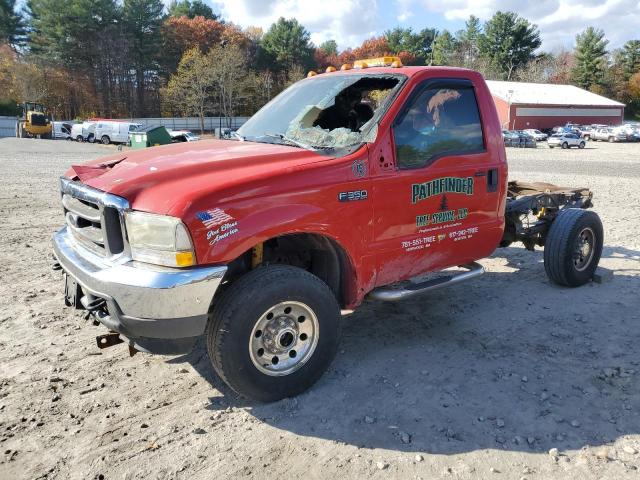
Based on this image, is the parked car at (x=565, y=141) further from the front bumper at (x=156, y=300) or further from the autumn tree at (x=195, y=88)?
the front bumper at (x=156, y=300)

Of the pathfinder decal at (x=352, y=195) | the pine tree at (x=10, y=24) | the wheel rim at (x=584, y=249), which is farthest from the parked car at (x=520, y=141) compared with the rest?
the pine tree at (x=10, y=24)

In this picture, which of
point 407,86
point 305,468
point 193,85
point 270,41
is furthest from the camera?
point 270,41

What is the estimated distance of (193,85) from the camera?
54.1 m

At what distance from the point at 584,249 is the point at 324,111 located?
3494 millimetres

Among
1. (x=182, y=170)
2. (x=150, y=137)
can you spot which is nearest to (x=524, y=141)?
(x=150, y=137)

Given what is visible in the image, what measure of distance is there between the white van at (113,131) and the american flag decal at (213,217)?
37.6 metres

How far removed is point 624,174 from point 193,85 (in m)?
45.1

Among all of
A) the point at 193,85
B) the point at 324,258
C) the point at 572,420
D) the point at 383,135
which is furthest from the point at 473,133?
the point at 193,85

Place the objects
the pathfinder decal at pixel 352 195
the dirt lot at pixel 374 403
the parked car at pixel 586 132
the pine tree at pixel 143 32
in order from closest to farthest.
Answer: the dirt lot at pixel 374 403, the pathfinder decal at pixel 352 195, the parked car at pixel 586 132, the pine tree at pixel 143 32

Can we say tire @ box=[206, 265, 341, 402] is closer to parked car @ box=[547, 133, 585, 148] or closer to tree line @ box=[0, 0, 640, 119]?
parked car @ box=[547, 133, 585, 148]

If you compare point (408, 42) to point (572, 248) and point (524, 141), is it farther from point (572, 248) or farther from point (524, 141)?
point (572, 248)

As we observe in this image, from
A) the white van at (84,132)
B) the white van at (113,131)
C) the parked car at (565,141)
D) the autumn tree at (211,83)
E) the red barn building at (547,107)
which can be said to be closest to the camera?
the white van at (113,131)

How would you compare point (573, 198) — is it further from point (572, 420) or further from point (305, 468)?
point (305, 468)

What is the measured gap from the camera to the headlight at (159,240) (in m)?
2.99
